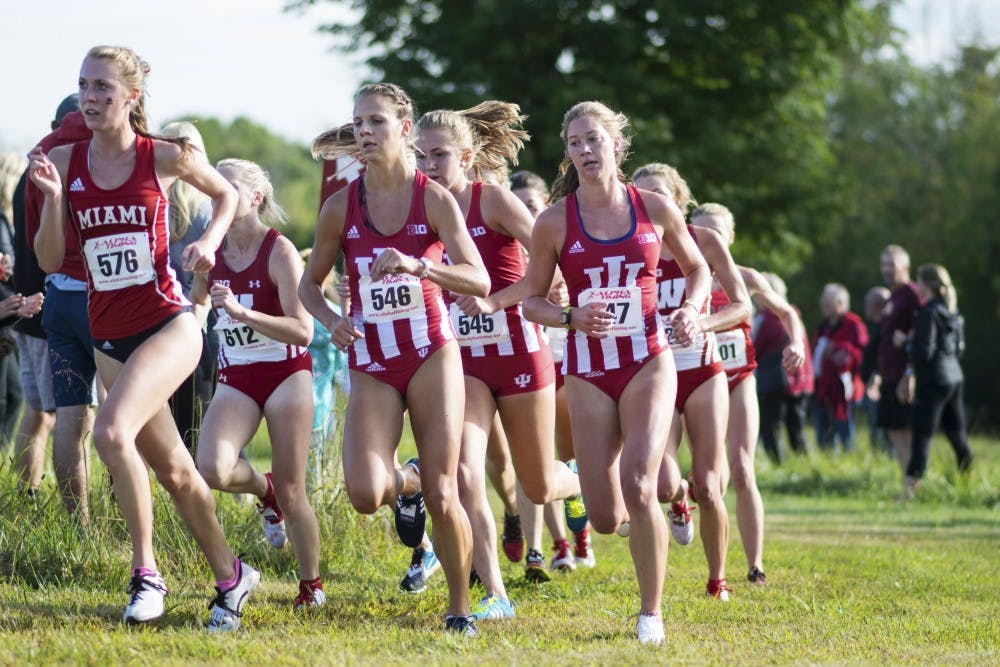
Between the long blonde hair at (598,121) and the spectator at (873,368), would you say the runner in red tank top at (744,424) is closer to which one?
the long blonde hair at (598,121)

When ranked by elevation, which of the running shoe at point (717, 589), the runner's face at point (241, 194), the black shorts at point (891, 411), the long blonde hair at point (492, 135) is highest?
the long blonde hair at point (492, 135)

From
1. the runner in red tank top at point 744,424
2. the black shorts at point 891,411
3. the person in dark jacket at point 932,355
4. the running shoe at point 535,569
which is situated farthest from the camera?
the black shorts at point 891,411

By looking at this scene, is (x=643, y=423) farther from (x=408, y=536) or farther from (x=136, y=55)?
(x=136, y=55)

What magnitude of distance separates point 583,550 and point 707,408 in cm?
185

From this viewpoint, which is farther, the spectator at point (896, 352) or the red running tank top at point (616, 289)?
the spectator at point (896, 352)

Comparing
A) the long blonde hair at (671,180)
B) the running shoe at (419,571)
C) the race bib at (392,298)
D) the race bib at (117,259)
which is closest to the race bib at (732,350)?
the long blonde hair at (671,180)

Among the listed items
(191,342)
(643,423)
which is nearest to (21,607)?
(191,342)

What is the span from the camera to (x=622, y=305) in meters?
5.94

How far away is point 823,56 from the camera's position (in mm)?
24031

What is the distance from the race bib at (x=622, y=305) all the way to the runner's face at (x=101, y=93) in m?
2.11

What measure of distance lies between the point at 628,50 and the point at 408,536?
17309 mm

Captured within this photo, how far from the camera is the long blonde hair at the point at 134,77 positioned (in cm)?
552

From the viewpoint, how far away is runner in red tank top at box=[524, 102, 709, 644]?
18.7ft

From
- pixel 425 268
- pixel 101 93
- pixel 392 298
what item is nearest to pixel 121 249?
pixel 101 93
